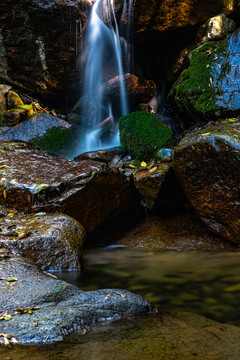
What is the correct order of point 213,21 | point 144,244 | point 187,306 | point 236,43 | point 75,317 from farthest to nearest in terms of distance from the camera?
point 213,21 → point 236,43 → point 144,244 → point 187,306 → point 75,317

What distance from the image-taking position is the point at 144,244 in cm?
504

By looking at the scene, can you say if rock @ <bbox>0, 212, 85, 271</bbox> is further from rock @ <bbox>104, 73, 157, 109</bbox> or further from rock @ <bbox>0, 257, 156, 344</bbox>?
rock @ <bbox>104, 73, 157, 109</bbox>

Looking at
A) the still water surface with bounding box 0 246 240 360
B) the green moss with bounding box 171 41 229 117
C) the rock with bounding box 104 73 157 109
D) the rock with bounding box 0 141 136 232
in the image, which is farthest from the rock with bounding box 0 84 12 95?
the still water surface with bounding box 0 246 240 360

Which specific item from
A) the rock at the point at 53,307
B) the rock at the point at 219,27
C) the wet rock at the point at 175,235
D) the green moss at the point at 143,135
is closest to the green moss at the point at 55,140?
the green moss at the point at 143,135

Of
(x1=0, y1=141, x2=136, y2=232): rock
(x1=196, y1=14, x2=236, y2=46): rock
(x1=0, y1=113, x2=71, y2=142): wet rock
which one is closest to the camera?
(x1=0, y1=141, x2=136, y2=232): rock

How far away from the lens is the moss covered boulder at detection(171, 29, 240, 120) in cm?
552

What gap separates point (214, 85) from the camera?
579cm

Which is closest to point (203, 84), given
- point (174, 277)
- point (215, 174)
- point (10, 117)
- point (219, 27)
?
point (215, 174)

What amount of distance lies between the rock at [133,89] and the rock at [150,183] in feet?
17.4

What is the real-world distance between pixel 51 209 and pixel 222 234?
106 inches

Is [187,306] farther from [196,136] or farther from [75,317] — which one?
[196,136]

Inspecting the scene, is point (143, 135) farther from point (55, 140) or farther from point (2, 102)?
point (2, 102)

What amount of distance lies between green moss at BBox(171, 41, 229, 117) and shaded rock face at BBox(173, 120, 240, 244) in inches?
51.4

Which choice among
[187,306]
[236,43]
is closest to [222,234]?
[187,306]
